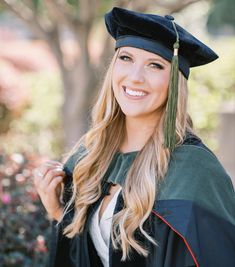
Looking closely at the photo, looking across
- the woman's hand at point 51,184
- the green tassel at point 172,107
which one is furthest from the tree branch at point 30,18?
the green tassel at point 172,107

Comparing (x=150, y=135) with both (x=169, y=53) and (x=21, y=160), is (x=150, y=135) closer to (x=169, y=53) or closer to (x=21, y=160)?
(x=169, y=53)

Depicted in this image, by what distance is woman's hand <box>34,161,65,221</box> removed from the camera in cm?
312

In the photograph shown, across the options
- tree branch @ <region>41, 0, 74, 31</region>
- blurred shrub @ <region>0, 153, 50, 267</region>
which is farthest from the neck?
tree branch @ <region>41, 0, 74, 31</region>

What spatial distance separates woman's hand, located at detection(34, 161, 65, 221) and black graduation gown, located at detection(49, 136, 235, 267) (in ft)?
1.82

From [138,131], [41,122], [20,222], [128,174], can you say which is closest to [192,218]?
[128,174]

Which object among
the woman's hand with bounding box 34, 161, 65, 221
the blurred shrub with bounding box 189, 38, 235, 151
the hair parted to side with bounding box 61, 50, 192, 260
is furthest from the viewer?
the blurred shrub with bounding box 189, 38, 235, 151

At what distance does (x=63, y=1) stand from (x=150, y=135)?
413 centimetres

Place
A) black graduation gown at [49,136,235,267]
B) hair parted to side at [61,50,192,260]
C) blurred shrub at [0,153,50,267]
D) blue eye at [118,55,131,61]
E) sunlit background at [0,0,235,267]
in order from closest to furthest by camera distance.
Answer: black graduation gown at [49,136,235,267] < hair parted to side at [61,50,192,260] < blue eye at [118,55,131,61] < blurred shrub at [0,153,50,267] < sunlit background at [0,0,235,267]

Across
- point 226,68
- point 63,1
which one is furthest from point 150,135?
point 226,68

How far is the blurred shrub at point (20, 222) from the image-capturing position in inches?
164

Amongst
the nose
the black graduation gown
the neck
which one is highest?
the nose

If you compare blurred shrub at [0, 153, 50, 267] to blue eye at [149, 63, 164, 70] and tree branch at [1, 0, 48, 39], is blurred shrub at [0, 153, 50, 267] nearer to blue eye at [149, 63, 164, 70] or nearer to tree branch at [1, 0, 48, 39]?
blue eye at [149, 63, 164, 70]

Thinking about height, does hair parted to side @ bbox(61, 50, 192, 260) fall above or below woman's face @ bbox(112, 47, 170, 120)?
below

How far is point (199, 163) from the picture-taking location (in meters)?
A: 2.69
